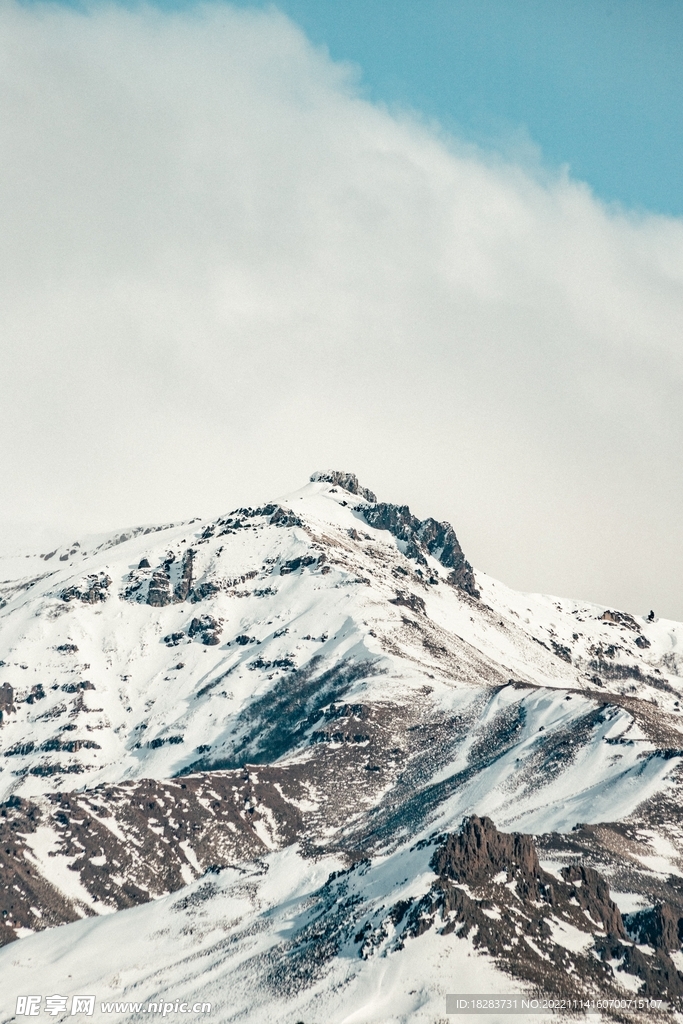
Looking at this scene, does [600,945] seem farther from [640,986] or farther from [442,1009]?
[442,1009]

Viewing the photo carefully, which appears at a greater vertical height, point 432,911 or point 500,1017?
point 432,911

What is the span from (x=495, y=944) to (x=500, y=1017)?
18.3 metres

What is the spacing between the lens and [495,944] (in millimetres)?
194125

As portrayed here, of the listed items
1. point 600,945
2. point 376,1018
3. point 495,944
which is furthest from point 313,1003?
point 600,945

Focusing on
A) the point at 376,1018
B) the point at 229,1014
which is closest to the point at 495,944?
the point at 376,1018

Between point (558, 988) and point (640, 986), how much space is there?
1469 centimetres

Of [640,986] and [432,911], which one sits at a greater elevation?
[432,911]

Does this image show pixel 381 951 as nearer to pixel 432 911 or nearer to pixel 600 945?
pixel 432 911

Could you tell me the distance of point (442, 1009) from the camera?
593ft

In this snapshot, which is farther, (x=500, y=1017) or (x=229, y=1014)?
(x=229, y=1014)

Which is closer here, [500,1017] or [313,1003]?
[500,1017]

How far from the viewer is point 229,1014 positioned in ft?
647

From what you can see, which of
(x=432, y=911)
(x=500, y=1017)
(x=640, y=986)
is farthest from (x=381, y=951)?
(x=640, y=986)

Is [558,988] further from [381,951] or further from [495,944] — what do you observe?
[381,951]
